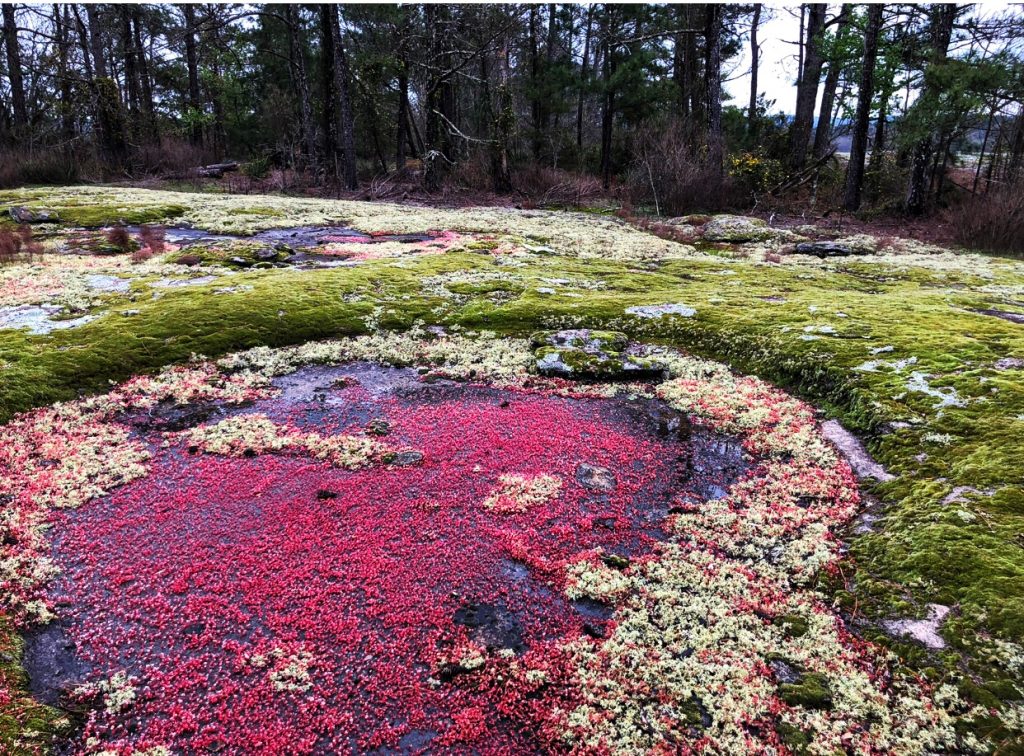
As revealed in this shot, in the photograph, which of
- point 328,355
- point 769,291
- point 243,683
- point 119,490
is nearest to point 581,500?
point 243,683

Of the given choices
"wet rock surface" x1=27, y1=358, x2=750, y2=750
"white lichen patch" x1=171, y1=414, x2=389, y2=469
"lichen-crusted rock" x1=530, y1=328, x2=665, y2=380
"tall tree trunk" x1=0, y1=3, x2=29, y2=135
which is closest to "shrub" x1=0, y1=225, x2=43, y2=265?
"wet rock surface" x1=27, y1=358, x2=750, y2=750

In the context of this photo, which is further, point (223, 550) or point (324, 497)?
point (324, 497)

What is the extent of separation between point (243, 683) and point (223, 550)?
120cm

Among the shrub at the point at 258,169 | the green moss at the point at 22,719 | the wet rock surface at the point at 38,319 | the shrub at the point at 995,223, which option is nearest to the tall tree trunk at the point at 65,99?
the shrub at the point at 258,169

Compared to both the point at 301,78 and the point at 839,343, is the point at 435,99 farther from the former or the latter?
the point at 839,343

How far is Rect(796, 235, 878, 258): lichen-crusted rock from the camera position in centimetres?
1362

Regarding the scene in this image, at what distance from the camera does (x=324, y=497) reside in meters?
4.57

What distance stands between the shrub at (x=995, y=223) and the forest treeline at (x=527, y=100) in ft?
6.11

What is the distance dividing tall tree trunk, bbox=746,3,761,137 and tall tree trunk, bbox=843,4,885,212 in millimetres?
7570

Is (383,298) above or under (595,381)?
above

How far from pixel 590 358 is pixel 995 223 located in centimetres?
1430

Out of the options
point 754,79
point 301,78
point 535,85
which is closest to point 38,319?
point 301,78

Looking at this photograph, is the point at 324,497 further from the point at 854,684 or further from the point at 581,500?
the point at 854,684

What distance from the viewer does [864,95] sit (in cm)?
1847
